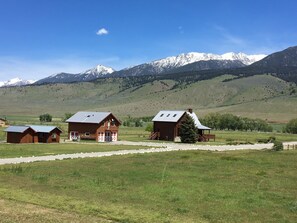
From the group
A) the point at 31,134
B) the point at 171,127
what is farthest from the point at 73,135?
the point at 171,127

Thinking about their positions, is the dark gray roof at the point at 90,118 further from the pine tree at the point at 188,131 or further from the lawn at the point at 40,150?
the lawn at the point at 40,150

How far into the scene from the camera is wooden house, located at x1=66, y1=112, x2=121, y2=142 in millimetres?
83519

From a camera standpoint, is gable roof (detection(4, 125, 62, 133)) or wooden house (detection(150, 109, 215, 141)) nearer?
gable roof (detection(4, 125, 62, 133))

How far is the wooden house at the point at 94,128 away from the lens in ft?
274

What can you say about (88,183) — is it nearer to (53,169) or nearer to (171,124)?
(53,169)

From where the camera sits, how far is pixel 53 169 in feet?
109

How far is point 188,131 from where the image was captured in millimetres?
79125

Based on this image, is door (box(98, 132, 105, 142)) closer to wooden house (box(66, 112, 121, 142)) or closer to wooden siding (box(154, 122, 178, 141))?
wooden house (box(66, 112, 121, 142))

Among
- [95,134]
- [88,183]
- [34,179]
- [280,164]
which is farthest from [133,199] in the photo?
[95,134]

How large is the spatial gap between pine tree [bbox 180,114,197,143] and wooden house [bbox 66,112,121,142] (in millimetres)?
14346

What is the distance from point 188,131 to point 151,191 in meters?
54.9

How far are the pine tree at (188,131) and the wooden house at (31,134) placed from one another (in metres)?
22.5

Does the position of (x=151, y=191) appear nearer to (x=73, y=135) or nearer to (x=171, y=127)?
(x=73, y=135)

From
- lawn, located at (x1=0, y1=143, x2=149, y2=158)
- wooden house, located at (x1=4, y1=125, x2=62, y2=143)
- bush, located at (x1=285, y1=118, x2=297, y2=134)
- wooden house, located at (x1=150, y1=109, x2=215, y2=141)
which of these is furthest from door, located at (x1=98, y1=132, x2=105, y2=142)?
bush, located at (x1=285, y1=118, x2=297, y2=134)
